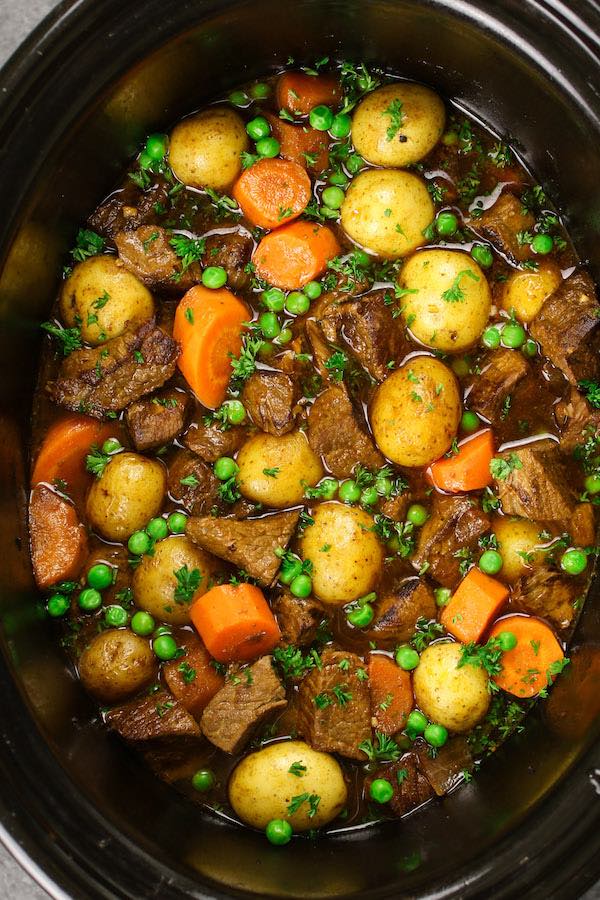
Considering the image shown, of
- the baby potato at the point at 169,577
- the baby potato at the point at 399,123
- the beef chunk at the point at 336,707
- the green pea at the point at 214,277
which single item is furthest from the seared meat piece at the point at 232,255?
the beef chunk at the point at 336,707

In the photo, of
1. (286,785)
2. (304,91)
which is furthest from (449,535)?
(304,91)

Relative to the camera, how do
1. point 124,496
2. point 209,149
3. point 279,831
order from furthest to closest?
point 209,149 < point 124,496 < point 279,831

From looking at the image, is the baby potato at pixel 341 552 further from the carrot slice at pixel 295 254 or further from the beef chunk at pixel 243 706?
the carrot slice at pixel 295 254

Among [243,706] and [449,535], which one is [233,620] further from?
[449,535]

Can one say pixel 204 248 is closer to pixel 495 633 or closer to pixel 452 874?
pixel 495 633

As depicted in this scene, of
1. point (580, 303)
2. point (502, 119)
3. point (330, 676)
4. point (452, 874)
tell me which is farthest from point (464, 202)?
point (452, 874)

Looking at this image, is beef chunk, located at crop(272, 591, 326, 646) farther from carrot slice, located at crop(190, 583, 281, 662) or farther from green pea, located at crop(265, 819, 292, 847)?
green pea, located at crop(265, 819, 292, 847)
